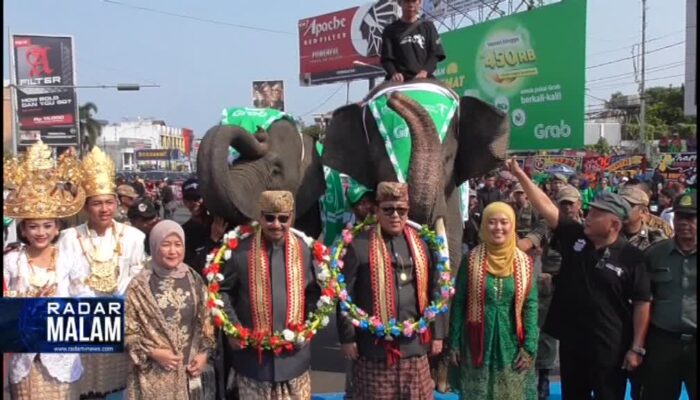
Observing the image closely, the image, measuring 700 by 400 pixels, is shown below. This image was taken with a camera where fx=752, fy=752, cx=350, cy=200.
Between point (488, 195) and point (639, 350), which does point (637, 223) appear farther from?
point (488, 195)

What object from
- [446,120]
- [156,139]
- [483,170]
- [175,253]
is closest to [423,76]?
[446,120]

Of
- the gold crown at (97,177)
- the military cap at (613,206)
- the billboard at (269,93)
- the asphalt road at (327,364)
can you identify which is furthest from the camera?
the billboard at (269,93)

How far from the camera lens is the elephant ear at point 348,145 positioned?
5180 millimetres

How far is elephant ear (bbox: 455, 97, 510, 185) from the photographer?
5.12m

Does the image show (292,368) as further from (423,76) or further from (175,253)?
(423,76)

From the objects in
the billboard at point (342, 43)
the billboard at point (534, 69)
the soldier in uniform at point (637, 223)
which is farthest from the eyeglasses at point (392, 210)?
the billboard at point (342, 43)

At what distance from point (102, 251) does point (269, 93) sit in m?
44.5

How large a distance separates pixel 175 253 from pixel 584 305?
199 centimetres

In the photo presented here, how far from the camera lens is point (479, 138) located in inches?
206

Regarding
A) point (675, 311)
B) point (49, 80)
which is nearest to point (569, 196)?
point (675, 311)

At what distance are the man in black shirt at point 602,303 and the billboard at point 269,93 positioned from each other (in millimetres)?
43196

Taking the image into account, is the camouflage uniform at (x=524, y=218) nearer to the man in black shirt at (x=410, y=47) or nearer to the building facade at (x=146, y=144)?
the man in black shirt at (x=410, y=47)

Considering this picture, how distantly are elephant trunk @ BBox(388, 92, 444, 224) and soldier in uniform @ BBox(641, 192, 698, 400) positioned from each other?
4.21ft

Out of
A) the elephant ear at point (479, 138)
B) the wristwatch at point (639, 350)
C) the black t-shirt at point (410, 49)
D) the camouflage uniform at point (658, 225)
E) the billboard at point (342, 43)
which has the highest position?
the billboard at point (342, 43)
